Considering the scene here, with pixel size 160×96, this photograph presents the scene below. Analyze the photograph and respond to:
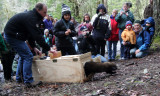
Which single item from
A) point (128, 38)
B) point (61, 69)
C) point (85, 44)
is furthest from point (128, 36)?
point (61, 69)

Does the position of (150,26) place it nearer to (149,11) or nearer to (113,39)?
(113,39)

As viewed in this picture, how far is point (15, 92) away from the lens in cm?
397

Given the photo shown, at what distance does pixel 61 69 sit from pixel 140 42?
4.10 meters

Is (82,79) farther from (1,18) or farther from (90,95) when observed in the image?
(1,18)

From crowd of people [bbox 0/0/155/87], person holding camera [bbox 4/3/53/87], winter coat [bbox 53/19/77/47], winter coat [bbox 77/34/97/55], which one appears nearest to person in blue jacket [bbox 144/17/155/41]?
crowd of people [bbox 0/0/155/87]

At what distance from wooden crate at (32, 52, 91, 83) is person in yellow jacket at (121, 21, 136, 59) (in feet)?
10.0

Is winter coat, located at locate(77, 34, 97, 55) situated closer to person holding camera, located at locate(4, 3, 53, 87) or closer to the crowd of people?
the crowd of people

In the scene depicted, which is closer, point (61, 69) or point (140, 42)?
point (61, 69)

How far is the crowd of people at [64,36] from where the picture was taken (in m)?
3.90

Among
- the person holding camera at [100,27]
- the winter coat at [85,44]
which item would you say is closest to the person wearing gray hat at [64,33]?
the winter coat at [85,44]

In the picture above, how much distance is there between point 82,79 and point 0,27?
3327 cm

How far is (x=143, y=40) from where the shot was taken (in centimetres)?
680

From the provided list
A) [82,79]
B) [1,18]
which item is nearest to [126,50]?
[82,79]

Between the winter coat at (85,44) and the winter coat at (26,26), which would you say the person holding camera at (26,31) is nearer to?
the winter coat at (26,26)
